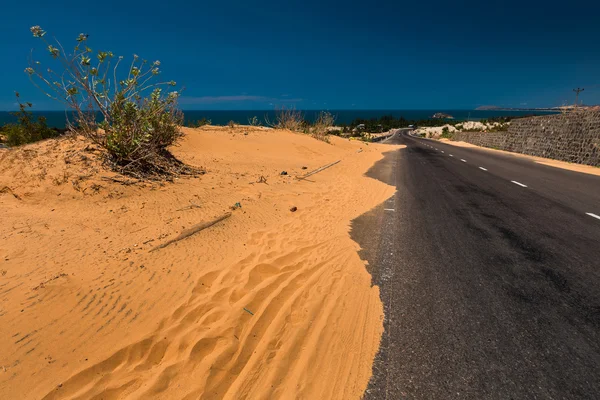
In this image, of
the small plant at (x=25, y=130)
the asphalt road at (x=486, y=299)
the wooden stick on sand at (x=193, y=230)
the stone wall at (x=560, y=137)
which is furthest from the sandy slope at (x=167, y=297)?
the stone wall at (x=560, y=137)

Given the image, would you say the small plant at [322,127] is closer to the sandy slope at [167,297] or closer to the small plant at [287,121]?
the small plant at [287,121]

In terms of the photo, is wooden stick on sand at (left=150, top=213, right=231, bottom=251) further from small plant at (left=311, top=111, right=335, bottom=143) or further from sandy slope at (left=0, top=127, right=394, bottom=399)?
small plant at (left=311, top=111, right=335, bottom=143)

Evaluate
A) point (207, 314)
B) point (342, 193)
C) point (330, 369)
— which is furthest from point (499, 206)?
point (207, 314)

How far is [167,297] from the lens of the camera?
3367mm

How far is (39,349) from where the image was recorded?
2.52m

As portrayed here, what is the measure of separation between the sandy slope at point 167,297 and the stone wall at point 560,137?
17800 millimetres

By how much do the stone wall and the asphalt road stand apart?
43.2 ft

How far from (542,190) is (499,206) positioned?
3124 mm

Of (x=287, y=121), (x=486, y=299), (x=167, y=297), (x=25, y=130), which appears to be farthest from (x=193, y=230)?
(x=287, y=121)

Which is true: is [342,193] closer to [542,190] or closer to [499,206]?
[499,206]

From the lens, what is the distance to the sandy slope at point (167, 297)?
2.38m

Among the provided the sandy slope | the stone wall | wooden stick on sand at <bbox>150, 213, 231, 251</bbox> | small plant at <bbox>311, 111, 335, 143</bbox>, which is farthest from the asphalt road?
small plant at <bbox>311, 111, 335, 143</bbox>

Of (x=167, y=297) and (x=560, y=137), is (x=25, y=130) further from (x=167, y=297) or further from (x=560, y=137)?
(x=560, y=137)

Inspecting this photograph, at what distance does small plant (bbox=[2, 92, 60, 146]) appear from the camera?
1281cm
